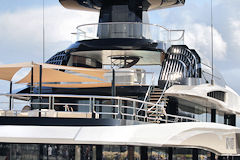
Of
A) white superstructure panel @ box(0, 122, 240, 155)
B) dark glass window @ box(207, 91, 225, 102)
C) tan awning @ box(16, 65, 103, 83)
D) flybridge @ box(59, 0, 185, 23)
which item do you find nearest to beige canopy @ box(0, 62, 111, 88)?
tan awning @ box(16, 65, 103, 83)

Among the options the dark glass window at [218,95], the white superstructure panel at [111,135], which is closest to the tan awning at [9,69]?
the white superstructure panel at [111,135]

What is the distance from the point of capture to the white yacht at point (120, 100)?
18.5 m

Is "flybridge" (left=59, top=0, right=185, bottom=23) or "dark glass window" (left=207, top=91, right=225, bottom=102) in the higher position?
"flybridge" (left=59, top=0, right=185, bottom=23)

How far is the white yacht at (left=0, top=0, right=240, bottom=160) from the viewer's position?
18.5 m

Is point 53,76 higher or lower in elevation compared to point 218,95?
higher

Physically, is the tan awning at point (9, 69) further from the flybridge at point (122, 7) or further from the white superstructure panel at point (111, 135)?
the flybridge at point (122, 7)

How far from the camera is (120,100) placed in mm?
19906

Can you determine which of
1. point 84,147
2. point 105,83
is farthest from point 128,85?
point 84,147


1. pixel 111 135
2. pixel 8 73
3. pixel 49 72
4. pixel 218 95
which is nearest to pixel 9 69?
pixel 8 73

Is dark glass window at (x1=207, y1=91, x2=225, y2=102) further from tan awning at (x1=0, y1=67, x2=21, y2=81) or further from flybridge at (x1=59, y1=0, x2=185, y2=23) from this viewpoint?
tan awning at (x1=0, y1=67, x2=21, y2=81)

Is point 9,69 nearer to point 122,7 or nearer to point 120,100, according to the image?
point 120,100

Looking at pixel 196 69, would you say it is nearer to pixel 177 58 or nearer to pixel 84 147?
pixel 177 58

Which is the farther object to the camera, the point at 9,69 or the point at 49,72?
the point at 49,72

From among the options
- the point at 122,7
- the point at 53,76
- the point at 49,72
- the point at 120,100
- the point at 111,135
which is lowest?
the point at 111,135
